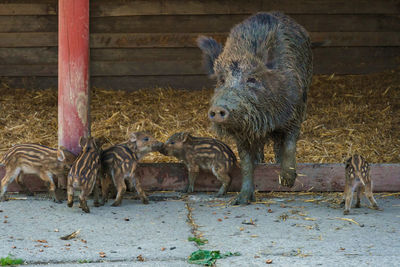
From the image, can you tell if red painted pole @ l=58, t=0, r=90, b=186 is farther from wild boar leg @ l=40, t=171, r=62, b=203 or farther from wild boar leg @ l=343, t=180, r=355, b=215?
wild boar leg @ l=343, t=180, r=355, b=215

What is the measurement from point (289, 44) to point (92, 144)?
1959 mm

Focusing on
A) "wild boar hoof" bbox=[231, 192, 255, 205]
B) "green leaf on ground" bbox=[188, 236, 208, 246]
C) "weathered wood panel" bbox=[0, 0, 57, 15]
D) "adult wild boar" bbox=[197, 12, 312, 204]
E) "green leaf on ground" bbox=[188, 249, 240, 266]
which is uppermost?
"weathered wood panel" bbox=[0, 0, 57, 15]

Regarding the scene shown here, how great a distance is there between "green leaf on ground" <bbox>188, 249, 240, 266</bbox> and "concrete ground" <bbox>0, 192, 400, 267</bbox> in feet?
0.15

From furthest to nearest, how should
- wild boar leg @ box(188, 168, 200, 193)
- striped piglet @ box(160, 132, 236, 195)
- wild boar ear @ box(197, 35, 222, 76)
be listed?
1. wild boar leg @ box(188, 168, 200, 193)
2. striped piglet @ box(160, 132, 236, 195)
3. wild boar ear @ box(197, 35, 222, 76)

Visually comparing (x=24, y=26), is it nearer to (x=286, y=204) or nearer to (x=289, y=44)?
(x=289, y=44)

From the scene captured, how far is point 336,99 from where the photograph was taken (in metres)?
8.68

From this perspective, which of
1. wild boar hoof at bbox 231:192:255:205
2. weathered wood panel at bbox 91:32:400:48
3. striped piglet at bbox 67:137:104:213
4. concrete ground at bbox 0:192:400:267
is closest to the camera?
concrete ground at bbox 0:192:400:267

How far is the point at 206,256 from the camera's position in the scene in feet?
12.5

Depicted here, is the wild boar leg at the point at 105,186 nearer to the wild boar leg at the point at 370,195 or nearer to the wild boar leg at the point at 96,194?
the wild boar leg at the point at 96,194

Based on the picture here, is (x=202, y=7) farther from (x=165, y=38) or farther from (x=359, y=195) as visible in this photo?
(x=359, y=195)

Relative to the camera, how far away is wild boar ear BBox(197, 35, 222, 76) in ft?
18.2

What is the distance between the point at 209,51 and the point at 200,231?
1.78 metres

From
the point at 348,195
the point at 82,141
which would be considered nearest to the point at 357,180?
the point at 348,195

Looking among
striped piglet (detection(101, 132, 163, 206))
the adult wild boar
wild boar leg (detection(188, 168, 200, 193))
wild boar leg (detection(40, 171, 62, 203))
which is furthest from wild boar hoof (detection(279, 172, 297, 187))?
wild boar leg (detection(40, 171, 62, 203))
